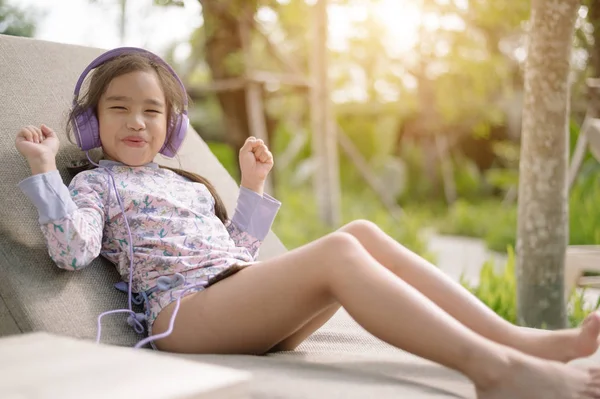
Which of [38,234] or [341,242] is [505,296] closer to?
[341,242]

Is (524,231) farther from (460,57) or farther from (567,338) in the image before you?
(460,57)

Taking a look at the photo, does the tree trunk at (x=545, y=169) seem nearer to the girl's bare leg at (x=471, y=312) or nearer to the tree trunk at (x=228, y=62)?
the girl's bare leg at (x=471, y=312)

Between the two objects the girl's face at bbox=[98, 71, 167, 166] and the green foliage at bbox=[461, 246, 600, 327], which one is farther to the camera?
the green foliage at bbox=[461, 246, 600, 327]

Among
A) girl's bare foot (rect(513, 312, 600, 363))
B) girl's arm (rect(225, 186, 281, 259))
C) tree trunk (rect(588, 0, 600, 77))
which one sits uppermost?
tree trunk (rect(588, 0, 600, 77))

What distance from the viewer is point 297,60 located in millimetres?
9266

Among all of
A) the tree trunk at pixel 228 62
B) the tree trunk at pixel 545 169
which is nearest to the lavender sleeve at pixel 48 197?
the tree trunk at pixel 545 169

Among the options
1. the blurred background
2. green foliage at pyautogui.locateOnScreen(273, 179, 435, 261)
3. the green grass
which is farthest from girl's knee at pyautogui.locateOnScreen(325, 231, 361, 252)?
the green grass

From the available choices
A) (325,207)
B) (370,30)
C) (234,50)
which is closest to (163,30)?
(234,50)

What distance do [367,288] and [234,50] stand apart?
16.8 feet

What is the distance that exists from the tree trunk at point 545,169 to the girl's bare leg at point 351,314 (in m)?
1.47

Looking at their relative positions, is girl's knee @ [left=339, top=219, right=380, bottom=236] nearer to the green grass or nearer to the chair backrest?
the chair backrest

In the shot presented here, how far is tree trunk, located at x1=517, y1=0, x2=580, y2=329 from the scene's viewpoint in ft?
9.00

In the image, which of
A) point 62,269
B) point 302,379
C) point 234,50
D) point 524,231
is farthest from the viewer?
point 234,50

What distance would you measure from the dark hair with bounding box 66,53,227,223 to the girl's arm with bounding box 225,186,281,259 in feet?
0.13
